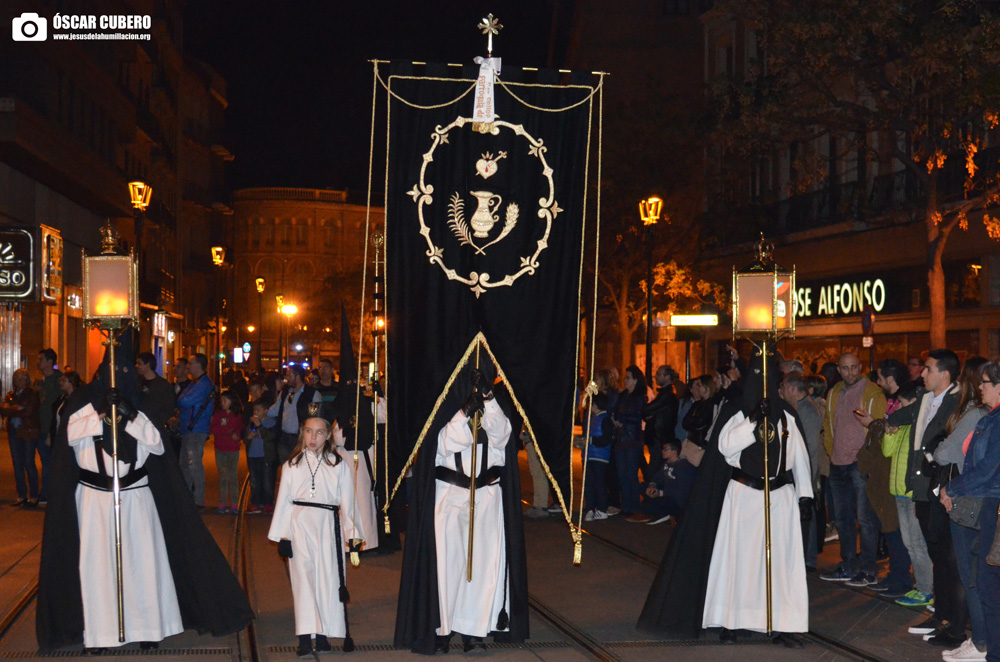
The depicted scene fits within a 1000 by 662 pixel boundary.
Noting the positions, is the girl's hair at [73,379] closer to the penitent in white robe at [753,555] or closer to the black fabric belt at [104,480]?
the black fabric belt at [104,480]

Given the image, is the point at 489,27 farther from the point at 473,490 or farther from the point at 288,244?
the point at 288,244

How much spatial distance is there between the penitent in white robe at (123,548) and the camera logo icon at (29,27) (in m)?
20.6

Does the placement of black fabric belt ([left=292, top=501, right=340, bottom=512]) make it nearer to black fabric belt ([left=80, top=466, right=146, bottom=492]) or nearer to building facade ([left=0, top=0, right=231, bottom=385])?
black fabric belt ([left=80, top=466, right=146, bottom=492])

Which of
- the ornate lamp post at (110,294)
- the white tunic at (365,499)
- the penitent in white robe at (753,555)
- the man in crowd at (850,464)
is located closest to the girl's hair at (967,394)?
the penitent in white robe at (753,555)

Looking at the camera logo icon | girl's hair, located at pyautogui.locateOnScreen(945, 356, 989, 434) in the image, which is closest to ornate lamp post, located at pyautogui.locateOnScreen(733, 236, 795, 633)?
girl's hair, located at pyautogui.locateOnScreen(945, 356, 989, 434)

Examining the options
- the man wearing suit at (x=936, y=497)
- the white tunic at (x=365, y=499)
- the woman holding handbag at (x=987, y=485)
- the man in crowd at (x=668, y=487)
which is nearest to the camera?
the woman holding handbag at (x=987, y=485)

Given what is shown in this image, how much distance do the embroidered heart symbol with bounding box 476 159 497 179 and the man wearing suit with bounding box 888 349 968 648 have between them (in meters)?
3.50

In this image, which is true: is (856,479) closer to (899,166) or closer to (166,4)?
(899,166)

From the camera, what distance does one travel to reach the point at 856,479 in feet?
37.2

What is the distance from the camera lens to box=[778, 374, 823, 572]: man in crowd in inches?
447

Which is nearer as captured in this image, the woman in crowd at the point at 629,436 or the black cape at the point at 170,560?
the black cape at the point at 170,560

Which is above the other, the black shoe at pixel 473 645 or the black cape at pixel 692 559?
the black cape at pixel 692 559

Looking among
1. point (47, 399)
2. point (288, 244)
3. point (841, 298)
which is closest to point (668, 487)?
point (47, 399)

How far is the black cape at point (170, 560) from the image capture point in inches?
321
